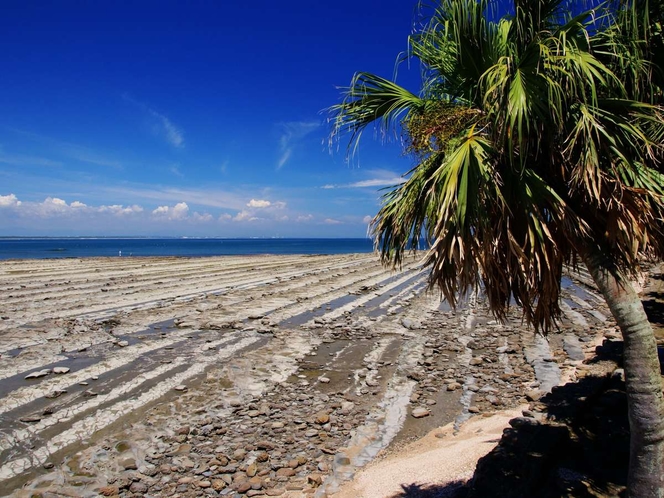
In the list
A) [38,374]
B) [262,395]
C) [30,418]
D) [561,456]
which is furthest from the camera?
[38,374]

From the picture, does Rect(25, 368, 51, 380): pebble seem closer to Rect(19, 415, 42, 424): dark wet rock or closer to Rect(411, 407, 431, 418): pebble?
Rect(19, 415, 42, 424): dark wet rock

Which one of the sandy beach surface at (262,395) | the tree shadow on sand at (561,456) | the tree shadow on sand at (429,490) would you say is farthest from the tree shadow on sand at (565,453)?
the sandy beach surface at (262,395)

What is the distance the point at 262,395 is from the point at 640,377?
20.3ft

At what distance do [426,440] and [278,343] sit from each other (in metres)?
5.94

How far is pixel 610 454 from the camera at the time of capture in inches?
176

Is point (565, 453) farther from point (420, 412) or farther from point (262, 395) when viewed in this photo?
point (262, 395)

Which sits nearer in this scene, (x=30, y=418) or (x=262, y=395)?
(x=30, y=418)

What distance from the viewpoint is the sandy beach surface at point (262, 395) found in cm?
544

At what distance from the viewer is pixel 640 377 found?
3188 millimetres

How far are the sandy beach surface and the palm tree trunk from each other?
59.6 inches

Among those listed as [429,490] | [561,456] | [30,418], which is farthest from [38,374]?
[561,456]

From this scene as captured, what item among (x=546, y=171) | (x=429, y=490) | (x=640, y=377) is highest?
(x=546, y=171)

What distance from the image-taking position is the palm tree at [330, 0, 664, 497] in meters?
2.99

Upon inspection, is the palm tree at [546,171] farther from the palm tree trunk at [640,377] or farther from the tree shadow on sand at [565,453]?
the tree shadow on sand at [565,453]
